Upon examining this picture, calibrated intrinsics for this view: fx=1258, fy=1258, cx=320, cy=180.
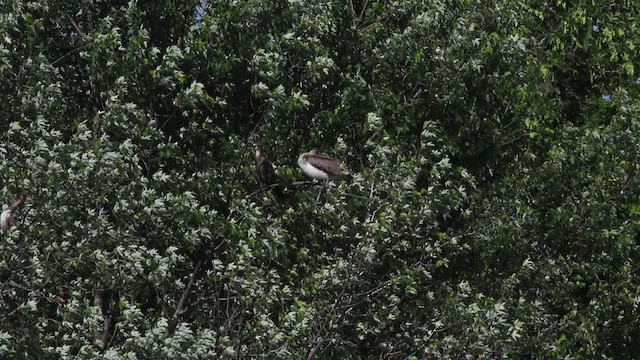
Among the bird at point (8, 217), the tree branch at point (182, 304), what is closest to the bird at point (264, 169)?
the tree branch at point (182, 304)

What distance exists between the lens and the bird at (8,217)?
13.4 m

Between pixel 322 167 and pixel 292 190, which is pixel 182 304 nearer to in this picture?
pixel 292 190

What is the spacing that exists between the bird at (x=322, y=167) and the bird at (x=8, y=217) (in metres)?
3.48

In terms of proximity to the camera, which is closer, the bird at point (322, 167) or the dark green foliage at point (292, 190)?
the dark green foliage at point (292, 190)

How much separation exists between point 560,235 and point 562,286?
0.78 m

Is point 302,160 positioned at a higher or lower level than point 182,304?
higher

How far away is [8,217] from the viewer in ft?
44.0

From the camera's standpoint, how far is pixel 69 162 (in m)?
13.5

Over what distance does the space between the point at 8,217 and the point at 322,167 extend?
3729mm

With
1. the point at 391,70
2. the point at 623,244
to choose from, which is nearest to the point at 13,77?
the point at 391,70

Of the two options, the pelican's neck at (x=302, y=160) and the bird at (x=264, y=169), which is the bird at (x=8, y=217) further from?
the pelican's neck at (x=302, y=160)

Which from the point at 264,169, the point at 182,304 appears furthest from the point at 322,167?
the point at 182,304

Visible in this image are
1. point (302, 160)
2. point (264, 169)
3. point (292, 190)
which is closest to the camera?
point (264, 169)

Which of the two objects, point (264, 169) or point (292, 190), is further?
point (292, 190)
